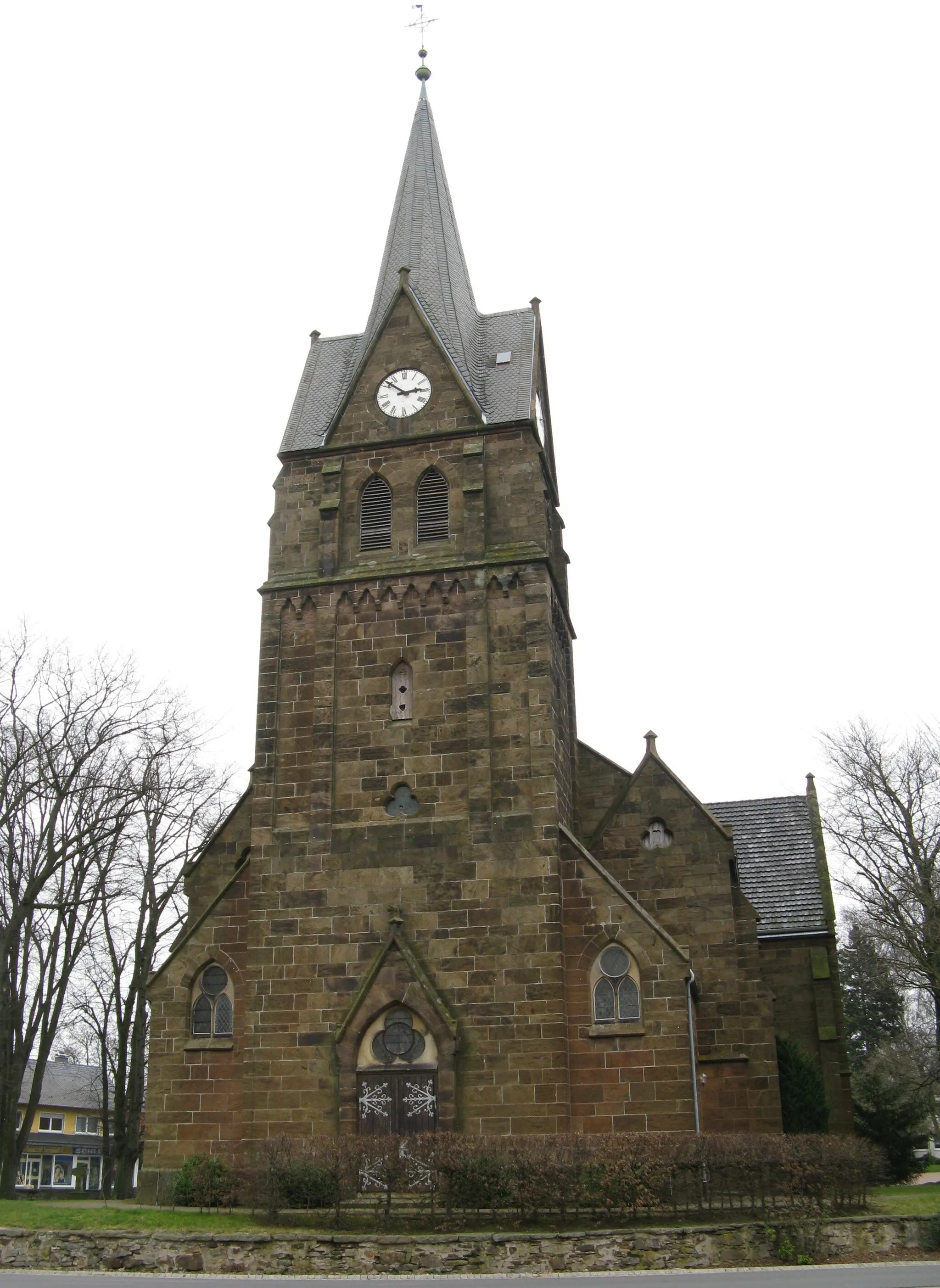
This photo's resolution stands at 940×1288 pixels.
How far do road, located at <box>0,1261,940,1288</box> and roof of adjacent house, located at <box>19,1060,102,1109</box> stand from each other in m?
53.9

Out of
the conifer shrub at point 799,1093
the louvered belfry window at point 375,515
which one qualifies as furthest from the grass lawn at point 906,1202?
the louvered belfry window at point 375,515

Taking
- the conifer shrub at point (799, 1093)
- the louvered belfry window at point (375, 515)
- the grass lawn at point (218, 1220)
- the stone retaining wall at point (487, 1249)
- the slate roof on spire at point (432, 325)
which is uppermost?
the slate roof on spire at point (432, 325)

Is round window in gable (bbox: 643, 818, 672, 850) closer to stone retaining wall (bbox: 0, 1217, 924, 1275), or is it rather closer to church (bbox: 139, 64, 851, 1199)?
church (bbox: 139, 64, 851, 1199)

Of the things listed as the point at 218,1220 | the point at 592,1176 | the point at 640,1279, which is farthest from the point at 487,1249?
the point at 218,1220

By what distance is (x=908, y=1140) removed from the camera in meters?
35.5

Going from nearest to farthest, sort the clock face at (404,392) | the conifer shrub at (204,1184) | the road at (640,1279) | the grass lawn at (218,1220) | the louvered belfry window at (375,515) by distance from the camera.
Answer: the road at (640,1279), the grass lawn at (218,1220), the conifer shrub at (204,1184), the louvered belfry window at (375,515), the clock face at (404,392)

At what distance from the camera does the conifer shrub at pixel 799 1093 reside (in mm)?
26766

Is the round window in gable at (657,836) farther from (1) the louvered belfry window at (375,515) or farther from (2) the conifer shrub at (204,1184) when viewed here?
(2) the conifer shrub at (204,1184)

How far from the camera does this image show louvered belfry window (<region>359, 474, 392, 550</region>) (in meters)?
27.6

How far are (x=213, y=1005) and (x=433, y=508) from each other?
442 inches

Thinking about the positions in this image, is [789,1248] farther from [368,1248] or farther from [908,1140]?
[908,1140]

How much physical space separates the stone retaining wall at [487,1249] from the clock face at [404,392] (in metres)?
17.4

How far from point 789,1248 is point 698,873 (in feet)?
35.0

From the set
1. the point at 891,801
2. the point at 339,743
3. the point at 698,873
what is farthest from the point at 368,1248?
the point at 891,801
